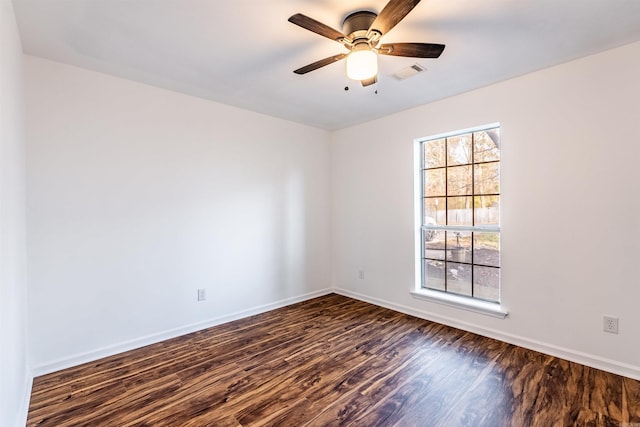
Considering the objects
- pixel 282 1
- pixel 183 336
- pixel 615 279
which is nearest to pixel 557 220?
pixel 615 279

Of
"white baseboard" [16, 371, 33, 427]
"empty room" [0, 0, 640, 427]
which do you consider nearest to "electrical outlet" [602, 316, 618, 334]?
"empty room" [0, 0, 640, 427]

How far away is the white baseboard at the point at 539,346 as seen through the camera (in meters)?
2.21

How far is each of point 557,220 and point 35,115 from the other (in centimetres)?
431

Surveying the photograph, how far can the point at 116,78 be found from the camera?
261 cm

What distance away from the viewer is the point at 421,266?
11.7 ft

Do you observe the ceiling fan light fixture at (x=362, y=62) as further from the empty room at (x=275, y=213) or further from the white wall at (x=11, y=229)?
the white wall at (x=11, y=229)

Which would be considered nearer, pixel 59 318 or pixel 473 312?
pixel 59 318

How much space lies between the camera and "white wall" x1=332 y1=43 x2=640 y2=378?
2213 millimetres

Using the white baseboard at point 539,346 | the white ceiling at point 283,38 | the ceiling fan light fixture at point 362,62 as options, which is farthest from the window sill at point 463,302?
the ceiling fan light fixture at point 362,62

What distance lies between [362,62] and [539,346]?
2785mm

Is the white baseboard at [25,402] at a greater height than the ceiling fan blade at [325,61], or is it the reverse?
the ceiling fan blade at [325,61]

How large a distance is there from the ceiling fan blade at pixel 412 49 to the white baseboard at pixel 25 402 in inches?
122

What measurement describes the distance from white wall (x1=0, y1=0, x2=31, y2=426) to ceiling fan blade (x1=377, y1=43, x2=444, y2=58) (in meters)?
2.02

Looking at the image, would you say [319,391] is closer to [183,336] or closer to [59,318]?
[183,336]
